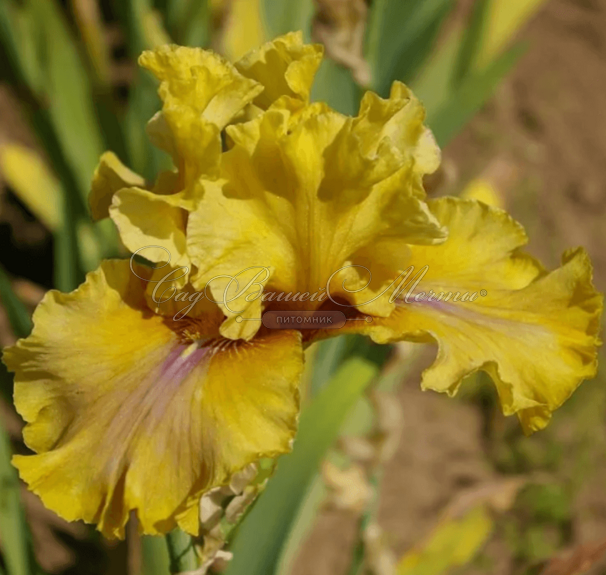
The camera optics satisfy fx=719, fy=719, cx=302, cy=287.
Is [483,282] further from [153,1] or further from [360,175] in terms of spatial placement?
[153,1]

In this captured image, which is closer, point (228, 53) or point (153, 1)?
point (228, 53)

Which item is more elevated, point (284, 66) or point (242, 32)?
point (284, 66)

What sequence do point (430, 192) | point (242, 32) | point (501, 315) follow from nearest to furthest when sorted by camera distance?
point (501, 315), point (430, 192), point (242, 32)

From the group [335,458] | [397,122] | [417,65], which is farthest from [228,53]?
[397,122]

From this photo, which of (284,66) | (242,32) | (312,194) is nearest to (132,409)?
(312,194)

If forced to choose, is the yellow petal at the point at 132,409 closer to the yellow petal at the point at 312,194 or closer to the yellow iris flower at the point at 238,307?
the yellow iris flower at the point at 238,307

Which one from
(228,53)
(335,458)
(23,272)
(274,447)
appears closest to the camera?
(274,447)

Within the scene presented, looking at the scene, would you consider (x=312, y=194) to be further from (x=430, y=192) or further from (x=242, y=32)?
(x=242, y=32)
